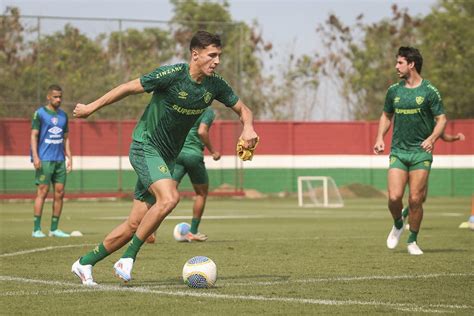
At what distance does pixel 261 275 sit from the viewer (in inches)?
443

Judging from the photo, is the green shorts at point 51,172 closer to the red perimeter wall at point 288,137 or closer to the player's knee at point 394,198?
the player's knee at point 394,198

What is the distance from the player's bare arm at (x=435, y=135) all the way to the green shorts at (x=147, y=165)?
4325 millimetres

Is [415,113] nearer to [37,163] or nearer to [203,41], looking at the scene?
[203,41]

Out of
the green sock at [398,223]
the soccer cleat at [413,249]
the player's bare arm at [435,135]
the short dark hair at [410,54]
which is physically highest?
the short dark hair at [410,54]

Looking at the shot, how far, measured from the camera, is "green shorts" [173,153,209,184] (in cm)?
1627

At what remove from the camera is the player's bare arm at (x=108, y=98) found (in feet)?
31.8

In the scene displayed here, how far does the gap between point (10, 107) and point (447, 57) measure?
791 inches

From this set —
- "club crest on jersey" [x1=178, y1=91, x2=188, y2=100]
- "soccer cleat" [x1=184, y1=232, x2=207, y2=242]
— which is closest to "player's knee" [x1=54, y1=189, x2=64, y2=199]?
"soccer cleat" [x1=184, y1=232, x2=207, y2=242]

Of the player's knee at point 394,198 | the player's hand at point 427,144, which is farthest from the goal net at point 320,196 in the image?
the player's hand at point 427,144

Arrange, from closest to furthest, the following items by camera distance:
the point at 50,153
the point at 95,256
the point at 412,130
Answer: the point at 95,256, the point at 412,130, the point at 50,153

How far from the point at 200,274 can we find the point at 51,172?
334 inches

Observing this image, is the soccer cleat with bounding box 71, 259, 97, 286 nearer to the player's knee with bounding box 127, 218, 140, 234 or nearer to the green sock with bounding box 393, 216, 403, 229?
the player's knee with bounding box 127, 218, 140, 234

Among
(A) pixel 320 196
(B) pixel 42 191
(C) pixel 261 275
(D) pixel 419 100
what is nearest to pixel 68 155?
(B) pixel 42 191

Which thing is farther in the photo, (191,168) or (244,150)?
(191,168)
